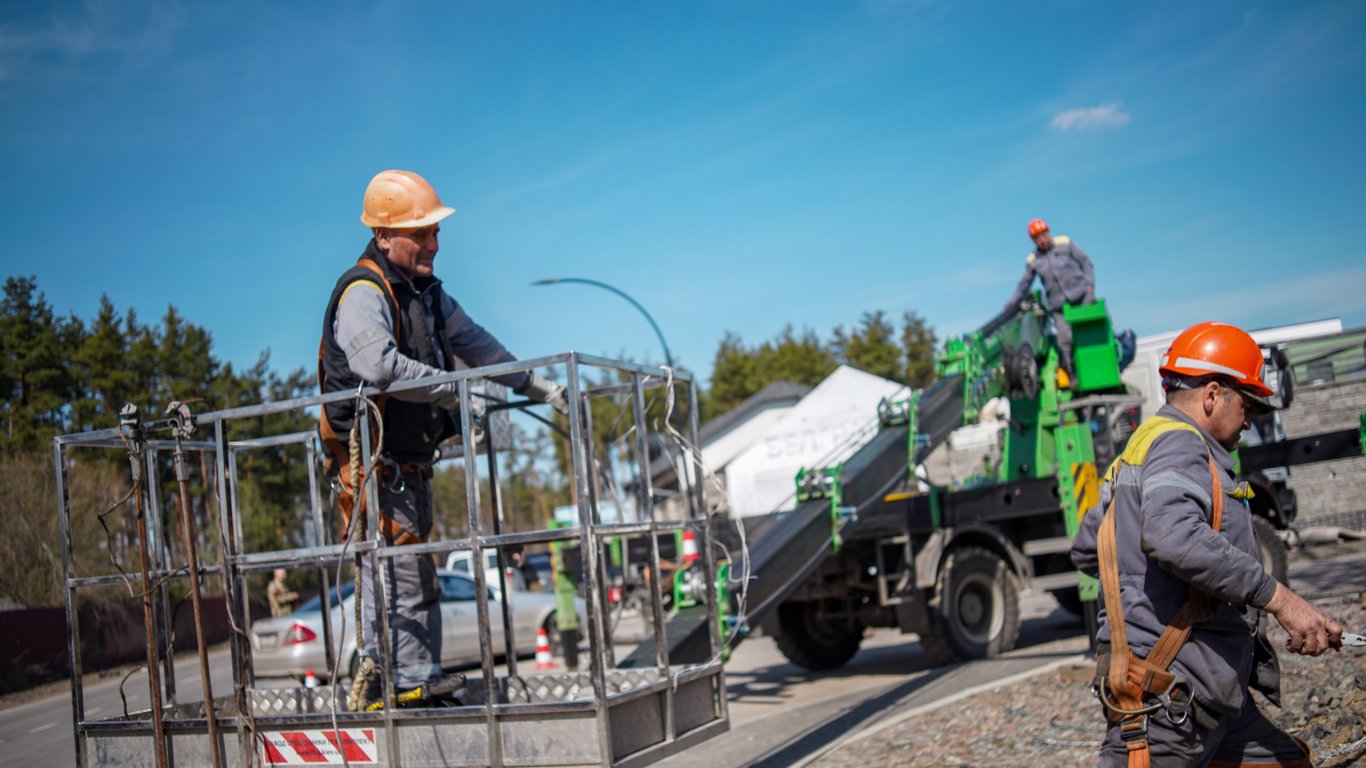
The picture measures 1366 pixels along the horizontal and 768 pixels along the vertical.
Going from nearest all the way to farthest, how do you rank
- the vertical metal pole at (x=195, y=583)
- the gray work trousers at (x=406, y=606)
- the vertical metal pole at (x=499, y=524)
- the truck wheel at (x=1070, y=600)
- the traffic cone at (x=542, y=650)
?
the vertical metal pole at (x=195, y=583) < the gray work trousers at (x=406, y=606) < the vertical metal pole at (x=499, y=524) < the truck wheel at (x=1070, y=600) < the traffic cone at (x=542, y=650)

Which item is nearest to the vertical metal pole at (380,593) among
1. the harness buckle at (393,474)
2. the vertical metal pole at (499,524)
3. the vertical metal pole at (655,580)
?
the harness buckle at (393,474)

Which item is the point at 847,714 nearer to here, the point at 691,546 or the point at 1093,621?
the point at 1093,621

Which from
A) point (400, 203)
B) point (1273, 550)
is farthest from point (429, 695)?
point (1273, 550)

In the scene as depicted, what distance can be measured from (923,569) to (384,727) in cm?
673

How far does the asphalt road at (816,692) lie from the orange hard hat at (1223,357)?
4224 millimetres

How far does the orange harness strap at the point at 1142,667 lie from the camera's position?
136 inches

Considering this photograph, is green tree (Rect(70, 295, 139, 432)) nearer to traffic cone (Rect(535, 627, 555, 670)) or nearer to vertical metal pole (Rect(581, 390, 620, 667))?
traffic cone (Rect(535, 627, 555, 670))

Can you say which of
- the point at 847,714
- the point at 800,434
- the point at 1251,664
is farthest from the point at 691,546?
the point at 800,434

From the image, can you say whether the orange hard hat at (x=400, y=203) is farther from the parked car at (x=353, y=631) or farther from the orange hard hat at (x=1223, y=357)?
the parked car at (x=353, y=631)

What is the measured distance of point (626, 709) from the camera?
4.49m

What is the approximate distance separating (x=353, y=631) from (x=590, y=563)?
8.88m

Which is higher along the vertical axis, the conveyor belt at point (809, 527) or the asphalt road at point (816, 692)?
the conveyor belt at point (809, 527)

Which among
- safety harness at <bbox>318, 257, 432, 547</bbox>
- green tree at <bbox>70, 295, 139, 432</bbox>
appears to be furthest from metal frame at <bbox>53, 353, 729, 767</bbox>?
green tree at <bbox>70, 295, 139, 432</bbox>

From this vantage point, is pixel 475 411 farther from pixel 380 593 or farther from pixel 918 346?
pixel 918 346
